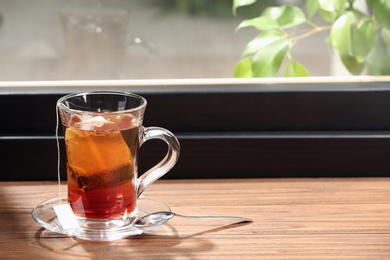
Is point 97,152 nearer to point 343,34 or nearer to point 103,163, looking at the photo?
point 103,163

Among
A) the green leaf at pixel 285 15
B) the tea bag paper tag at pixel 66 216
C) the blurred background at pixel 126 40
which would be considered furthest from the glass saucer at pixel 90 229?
the green leaf at pixel 285 15

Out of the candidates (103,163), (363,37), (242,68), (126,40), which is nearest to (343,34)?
(363,37)

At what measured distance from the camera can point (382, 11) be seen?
1.17 meters

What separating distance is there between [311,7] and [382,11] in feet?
0.36

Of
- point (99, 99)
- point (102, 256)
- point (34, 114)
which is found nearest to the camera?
point (102, 256)

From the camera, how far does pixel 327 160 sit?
112cm

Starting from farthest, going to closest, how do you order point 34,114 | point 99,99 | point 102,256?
point 34,114 < point 99,99 < point 102,256

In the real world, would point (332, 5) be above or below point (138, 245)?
above

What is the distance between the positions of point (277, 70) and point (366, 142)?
18cm

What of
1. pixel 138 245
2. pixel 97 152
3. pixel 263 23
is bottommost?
pixel 138 245

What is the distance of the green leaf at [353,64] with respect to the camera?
1184 millimetres

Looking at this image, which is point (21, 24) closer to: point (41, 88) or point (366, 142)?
point (41, 88)

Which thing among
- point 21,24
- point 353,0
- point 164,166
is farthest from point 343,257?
point 21,24

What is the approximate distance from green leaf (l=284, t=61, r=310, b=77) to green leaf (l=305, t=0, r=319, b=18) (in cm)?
8
